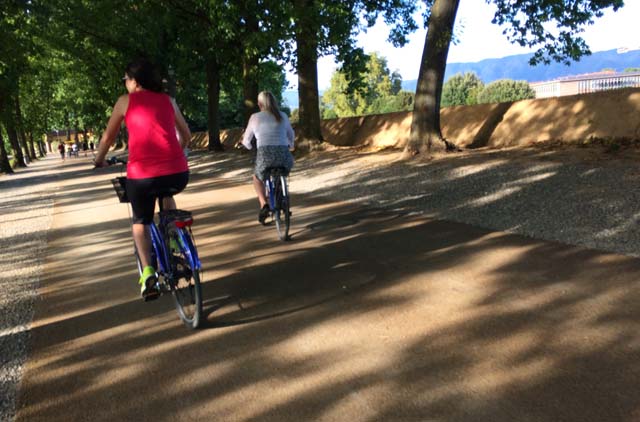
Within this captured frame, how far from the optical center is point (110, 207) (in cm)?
1185

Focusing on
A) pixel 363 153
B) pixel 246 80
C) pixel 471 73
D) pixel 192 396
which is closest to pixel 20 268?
pixel 192 396

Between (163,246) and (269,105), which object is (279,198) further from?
(163,246)

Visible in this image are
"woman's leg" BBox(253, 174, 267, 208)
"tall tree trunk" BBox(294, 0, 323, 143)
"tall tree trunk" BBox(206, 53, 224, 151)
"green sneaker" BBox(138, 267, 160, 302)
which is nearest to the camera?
"green sneaker" BBox(138, 267, 160, 302)

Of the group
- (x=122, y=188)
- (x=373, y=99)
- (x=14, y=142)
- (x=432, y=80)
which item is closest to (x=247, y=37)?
(x=432, y=80)

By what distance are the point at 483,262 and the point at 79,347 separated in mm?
3673

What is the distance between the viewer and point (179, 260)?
417 cm

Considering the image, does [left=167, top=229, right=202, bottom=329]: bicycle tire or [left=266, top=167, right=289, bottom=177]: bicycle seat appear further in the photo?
[left=266, top=167, right=289, bottom=177]: bicycle seat

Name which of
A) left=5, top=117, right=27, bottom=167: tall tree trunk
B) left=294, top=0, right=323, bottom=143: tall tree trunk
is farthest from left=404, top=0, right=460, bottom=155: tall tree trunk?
left=5, top=117, right=27, bottom=167: tall tree trunk

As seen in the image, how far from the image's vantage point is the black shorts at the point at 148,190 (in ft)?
13.3

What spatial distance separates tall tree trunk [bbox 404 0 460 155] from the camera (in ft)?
46.3

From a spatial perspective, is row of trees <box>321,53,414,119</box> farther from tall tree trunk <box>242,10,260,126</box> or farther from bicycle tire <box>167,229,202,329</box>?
bicycle tire <box>167,229,202,329</box>

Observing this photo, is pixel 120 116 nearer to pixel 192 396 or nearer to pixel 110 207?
pixel 192 396

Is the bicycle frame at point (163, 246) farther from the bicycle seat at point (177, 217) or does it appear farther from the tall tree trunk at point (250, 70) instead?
the tall tree trunk at point (250, 70)

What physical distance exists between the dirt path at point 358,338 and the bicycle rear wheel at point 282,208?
370mm
